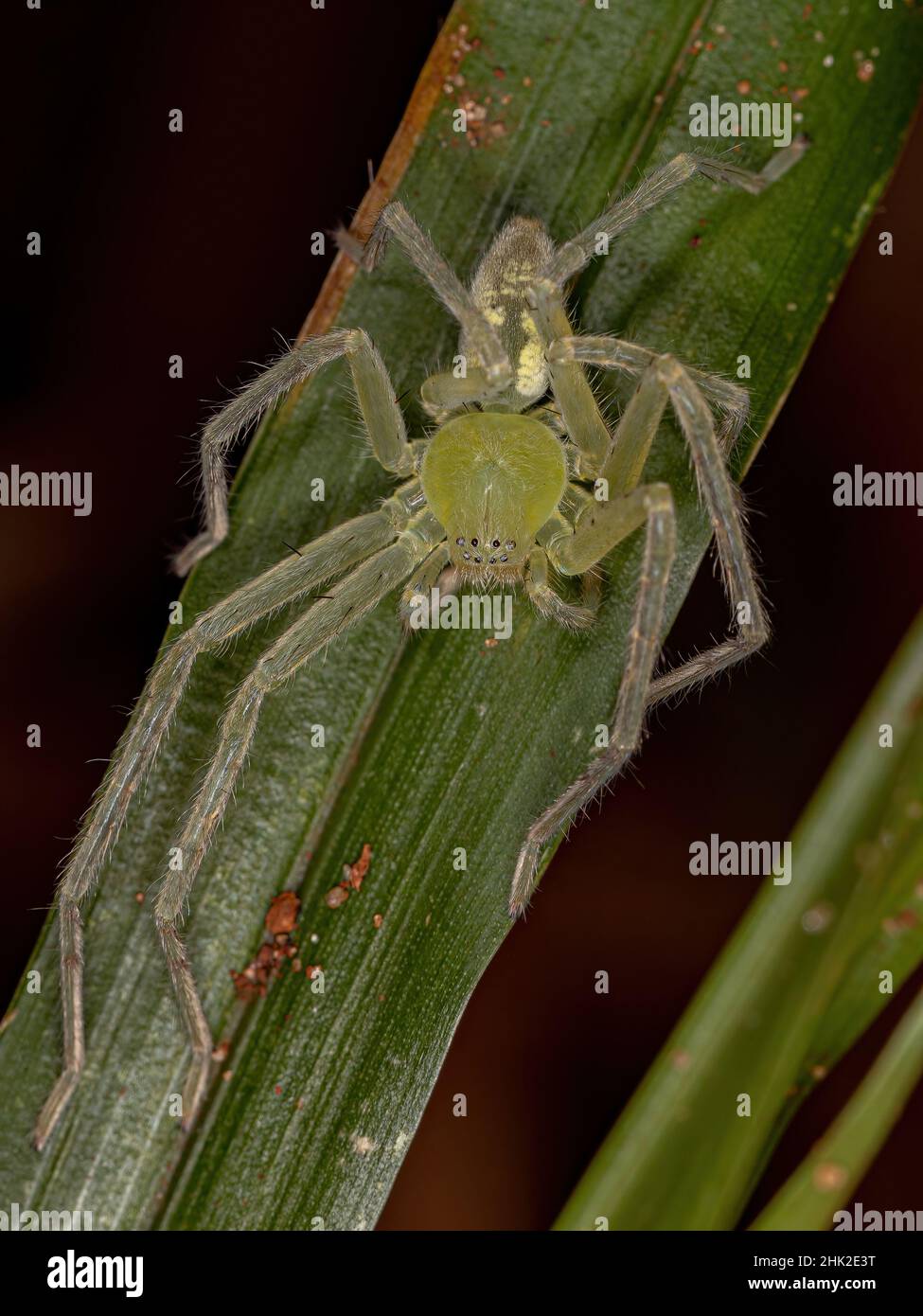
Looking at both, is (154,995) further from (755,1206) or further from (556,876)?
(755,1206)

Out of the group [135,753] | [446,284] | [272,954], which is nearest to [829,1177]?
[272,954]

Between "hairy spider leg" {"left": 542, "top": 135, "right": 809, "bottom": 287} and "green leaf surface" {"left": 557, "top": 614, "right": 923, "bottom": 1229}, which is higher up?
Result: "hairy spider leg" {"left": 542, "top": 135, "right": 809, "bottom": 287}

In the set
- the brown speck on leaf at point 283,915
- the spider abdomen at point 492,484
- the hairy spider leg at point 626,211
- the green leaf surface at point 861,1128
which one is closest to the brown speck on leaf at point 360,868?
the brown speck on leaf at point 283,915

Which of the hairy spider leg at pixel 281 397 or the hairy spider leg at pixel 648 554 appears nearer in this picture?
the hairy spider leg at pixel 648 554

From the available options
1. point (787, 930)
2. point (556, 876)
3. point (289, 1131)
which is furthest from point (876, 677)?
point (289, 1131)

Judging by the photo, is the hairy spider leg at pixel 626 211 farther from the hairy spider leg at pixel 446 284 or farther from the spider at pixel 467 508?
the hairy spider leg at pixel 446 284

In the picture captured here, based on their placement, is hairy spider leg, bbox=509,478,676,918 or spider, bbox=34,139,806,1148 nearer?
hairy spider leg, bbox=509,478,676,918

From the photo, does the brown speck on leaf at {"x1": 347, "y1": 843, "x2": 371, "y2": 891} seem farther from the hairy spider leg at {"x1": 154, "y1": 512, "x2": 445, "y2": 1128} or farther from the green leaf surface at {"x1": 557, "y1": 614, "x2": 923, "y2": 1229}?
Answer: the green leaf surface at {"x1": 557, "y1": 614, "x2": 923, "y2": 1229}

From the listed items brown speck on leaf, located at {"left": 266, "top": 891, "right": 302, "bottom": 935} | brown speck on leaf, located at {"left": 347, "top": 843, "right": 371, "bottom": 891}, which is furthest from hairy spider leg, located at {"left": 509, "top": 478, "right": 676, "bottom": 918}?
brown speck on leaf, located at {"left": 266, "top": 891, "right": 302, "bottom": 935}
